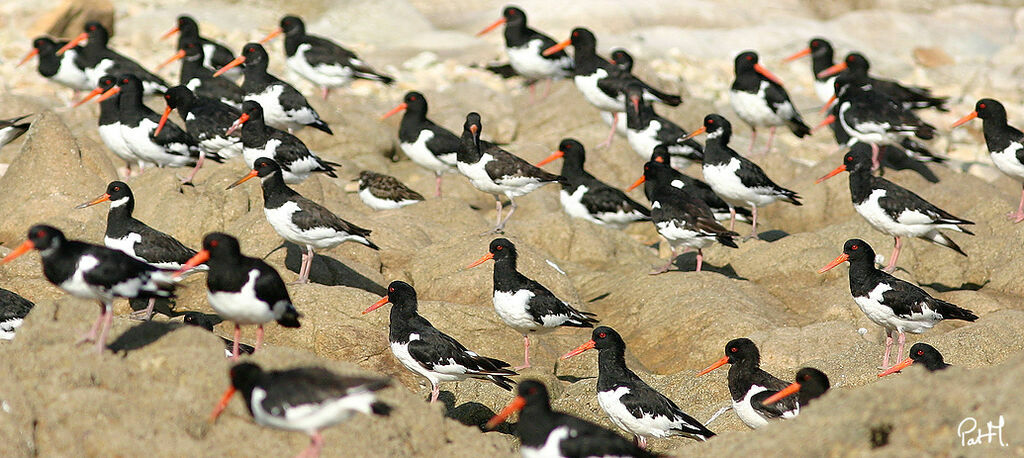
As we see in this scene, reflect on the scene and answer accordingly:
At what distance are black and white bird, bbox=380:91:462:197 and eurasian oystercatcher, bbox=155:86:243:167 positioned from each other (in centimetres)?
238

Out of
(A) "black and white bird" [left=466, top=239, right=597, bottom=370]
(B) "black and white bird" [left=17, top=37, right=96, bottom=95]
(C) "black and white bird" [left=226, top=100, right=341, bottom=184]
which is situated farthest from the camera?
(B) "black and white bird" [left=17, top=37, right=96, bottom=95]

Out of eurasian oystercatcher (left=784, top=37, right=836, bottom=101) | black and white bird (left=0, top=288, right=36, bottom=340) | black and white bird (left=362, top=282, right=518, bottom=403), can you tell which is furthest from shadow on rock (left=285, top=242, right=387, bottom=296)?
eurasian oystercatcher (left=784, top=37, right=836, bottom=101)

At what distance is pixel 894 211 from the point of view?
12484mm

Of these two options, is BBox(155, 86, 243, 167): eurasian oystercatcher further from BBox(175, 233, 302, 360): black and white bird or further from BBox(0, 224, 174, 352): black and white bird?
BBox(0, 224, 174, 352): black and white bird

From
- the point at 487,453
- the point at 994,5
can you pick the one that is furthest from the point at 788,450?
the point at 994,5

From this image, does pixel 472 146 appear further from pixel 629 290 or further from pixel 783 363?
pixel 783 363

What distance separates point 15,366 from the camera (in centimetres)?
689

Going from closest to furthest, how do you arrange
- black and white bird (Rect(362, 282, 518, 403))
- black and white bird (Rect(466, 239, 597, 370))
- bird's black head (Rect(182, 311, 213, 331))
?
black and white bird (Rect(362, 282, 518, 403)), bird's black head (Rect(182, 311, 213, 331)), black and white bird (Rect(466, 239, 597, 370))

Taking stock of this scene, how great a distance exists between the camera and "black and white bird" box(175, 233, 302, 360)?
785cm

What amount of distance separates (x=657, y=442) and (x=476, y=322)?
8.96 feet

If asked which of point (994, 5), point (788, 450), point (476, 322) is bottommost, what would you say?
point (994, 5)

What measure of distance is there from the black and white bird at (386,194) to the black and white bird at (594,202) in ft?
6.66

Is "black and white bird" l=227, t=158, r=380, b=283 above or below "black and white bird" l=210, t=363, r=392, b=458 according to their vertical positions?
below

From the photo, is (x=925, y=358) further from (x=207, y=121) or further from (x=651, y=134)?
(x=207, y=121)
